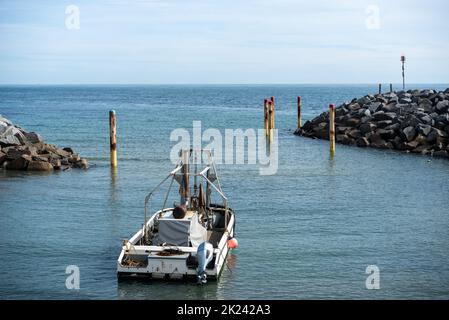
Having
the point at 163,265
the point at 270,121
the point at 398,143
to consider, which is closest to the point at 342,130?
the point at 398,143

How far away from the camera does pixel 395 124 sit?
53969 mm

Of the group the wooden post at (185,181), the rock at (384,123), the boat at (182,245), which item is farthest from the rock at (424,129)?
the wooden post at (185,181)

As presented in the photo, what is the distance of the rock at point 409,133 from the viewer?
1997 inches

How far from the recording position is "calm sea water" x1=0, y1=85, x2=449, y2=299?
21.1 m

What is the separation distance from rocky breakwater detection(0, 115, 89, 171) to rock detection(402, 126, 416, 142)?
22511 millimetres

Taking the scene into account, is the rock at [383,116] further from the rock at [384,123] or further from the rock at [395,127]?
the rock at [395,127]

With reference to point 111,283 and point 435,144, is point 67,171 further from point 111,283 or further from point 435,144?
point 435,144

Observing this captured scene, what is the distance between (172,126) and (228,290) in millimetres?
58083

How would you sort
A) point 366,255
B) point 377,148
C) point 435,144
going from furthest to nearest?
point 377,148 < point 435,144 < point 366,255

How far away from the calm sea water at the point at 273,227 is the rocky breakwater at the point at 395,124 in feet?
8.18
